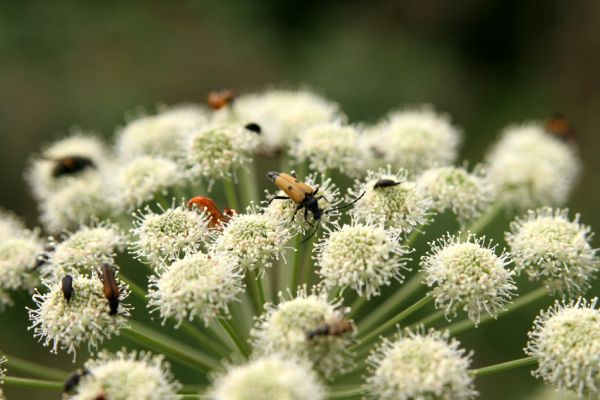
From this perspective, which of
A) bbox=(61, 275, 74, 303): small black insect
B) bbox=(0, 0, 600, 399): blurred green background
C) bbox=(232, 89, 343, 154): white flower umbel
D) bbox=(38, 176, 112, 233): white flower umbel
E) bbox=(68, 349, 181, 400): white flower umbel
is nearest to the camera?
bbox=(68, 349, 181, 400): white flower umbel

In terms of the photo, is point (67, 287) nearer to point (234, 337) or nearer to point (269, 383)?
point (234, 337)

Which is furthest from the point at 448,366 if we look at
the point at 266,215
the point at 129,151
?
the point at 129,151

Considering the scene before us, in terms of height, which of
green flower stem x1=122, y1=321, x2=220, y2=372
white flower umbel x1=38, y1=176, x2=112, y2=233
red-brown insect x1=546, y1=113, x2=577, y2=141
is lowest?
green flower stem x1=122, y1=321, x2=220, y2=372

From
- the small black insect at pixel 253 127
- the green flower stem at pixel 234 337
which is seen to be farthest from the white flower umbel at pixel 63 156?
the green flower stem at pixel 234 337

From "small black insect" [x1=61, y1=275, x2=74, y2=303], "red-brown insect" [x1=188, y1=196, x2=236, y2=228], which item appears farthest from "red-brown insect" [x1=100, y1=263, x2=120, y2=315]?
"red-brown insect" [x1=188, y1=196, x2=236, y2=228]

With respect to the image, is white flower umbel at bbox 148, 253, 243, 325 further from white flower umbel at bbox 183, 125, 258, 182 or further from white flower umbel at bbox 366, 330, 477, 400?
white flower umbel at bbox 183, 125, 258, 182

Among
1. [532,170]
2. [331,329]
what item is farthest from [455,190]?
[331,329]

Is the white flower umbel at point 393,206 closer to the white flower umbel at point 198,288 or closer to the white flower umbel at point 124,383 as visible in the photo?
the white flower umbel at point 198,288
